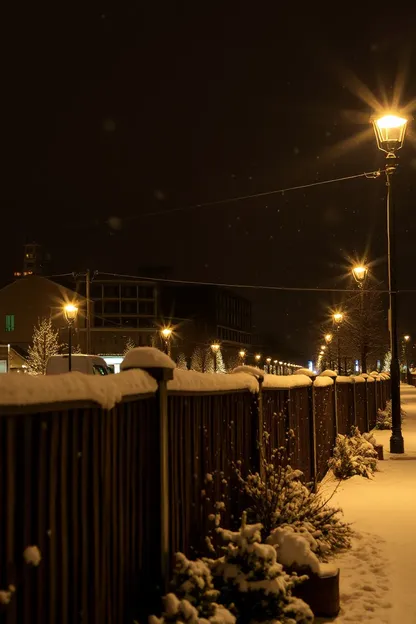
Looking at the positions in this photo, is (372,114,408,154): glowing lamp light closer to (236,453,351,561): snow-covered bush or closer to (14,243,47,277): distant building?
(236,453,351,561): snow-covered bush

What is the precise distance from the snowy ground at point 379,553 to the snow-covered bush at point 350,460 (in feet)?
0.56

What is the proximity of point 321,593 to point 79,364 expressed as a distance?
2228 cm

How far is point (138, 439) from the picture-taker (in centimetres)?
508

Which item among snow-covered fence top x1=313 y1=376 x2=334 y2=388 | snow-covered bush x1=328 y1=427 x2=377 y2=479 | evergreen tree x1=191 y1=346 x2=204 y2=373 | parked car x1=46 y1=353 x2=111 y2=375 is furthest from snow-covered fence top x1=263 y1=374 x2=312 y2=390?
evergreen tree x1=191 y1=346 x2=204 y2=373

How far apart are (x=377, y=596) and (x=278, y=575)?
1610 millimetres

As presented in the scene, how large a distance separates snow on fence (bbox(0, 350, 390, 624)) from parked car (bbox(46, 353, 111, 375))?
20.4m

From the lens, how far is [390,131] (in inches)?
675

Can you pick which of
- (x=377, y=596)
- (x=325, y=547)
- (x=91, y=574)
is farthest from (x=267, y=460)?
(x=91, y=574)

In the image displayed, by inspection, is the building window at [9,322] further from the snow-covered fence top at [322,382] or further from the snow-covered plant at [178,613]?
the snow-covered plant at [178,613]

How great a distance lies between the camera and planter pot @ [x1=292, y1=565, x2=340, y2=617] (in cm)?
604

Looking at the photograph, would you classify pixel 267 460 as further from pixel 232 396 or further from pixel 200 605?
pixel 200 605

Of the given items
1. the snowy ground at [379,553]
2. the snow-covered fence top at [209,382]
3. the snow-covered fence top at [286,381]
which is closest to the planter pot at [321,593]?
the snowy ground at [379,553]

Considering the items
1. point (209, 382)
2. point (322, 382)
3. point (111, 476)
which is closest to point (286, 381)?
point (322, 382)

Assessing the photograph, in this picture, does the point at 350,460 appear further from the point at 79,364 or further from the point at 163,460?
the point at 79,364
